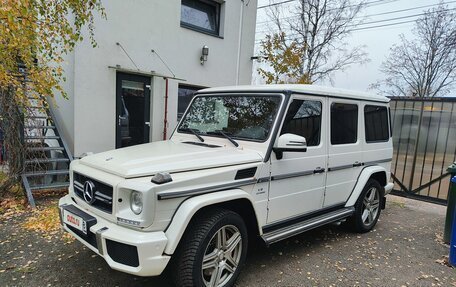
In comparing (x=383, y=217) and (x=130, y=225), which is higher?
(x=130, y=225)

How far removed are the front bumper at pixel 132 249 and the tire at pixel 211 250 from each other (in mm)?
222

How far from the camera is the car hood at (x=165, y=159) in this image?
2.60 meters

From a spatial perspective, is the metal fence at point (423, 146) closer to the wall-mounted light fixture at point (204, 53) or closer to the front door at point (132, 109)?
the wall-mounted light fixture at point (204, 53)

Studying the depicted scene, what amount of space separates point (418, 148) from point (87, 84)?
7.35m

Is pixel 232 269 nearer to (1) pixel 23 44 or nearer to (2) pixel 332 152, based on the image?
(2) pixel 332 152

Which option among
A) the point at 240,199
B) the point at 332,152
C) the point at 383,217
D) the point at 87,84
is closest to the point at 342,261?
the point at 332,152

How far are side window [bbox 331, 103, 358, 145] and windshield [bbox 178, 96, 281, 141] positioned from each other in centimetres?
101

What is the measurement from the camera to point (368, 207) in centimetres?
477

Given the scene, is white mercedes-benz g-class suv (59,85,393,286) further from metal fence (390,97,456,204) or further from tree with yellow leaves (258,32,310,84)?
tree with yellow leaves (258,32,310,84)

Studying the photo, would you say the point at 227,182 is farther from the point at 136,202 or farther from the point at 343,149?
the point at 343,149

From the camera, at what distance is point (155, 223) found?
7.86 feet

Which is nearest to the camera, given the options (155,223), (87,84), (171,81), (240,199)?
(155,223)

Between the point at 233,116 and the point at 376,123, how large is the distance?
246 centimetres

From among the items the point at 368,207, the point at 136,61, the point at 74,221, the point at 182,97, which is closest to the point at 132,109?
the point at 136,61
